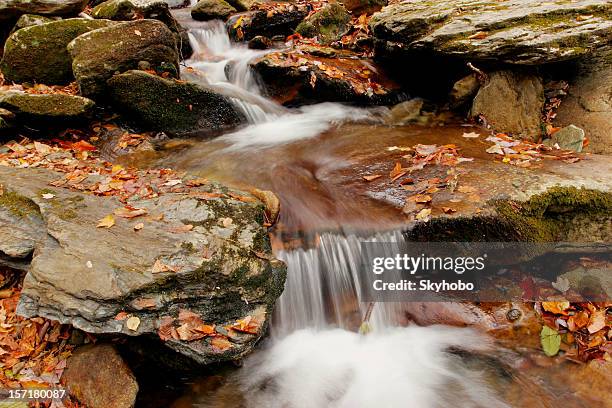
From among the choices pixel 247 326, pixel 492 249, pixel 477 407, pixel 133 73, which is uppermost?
pixel 133 73

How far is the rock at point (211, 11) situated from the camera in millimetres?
11625

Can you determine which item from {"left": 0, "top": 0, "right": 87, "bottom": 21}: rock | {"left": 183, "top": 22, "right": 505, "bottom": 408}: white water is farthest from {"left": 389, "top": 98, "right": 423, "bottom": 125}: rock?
{"left": 0, "top": 0, "right": 87, "bottom": 21}: rock

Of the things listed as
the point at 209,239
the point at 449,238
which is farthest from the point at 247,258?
the point at 449,238

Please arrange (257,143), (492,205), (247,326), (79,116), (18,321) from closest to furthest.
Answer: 1. (247,326)
2. (18,321)
3. (492,205)
4. (79,116)
5. (257,143)

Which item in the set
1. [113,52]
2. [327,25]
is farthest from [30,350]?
[327,25]

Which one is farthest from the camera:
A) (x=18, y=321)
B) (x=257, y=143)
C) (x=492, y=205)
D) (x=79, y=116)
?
(x=257, y=143)

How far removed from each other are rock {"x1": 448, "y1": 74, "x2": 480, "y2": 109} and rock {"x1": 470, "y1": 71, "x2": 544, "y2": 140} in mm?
234

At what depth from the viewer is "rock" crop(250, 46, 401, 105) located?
7.79 meters

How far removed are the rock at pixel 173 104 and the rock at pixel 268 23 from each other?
430 centimetres

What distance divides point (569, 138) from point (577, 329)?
3323 mm

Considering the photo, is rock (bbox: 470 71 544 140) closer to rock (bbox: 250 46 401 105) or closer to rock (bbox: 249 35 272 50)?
rock (bbox: 250 46 401 105)

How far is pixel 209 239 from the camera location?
3715 mm

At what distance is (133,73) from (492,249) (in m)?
5.84

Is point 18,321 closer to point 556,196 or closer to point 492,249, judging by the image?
point 492,249
